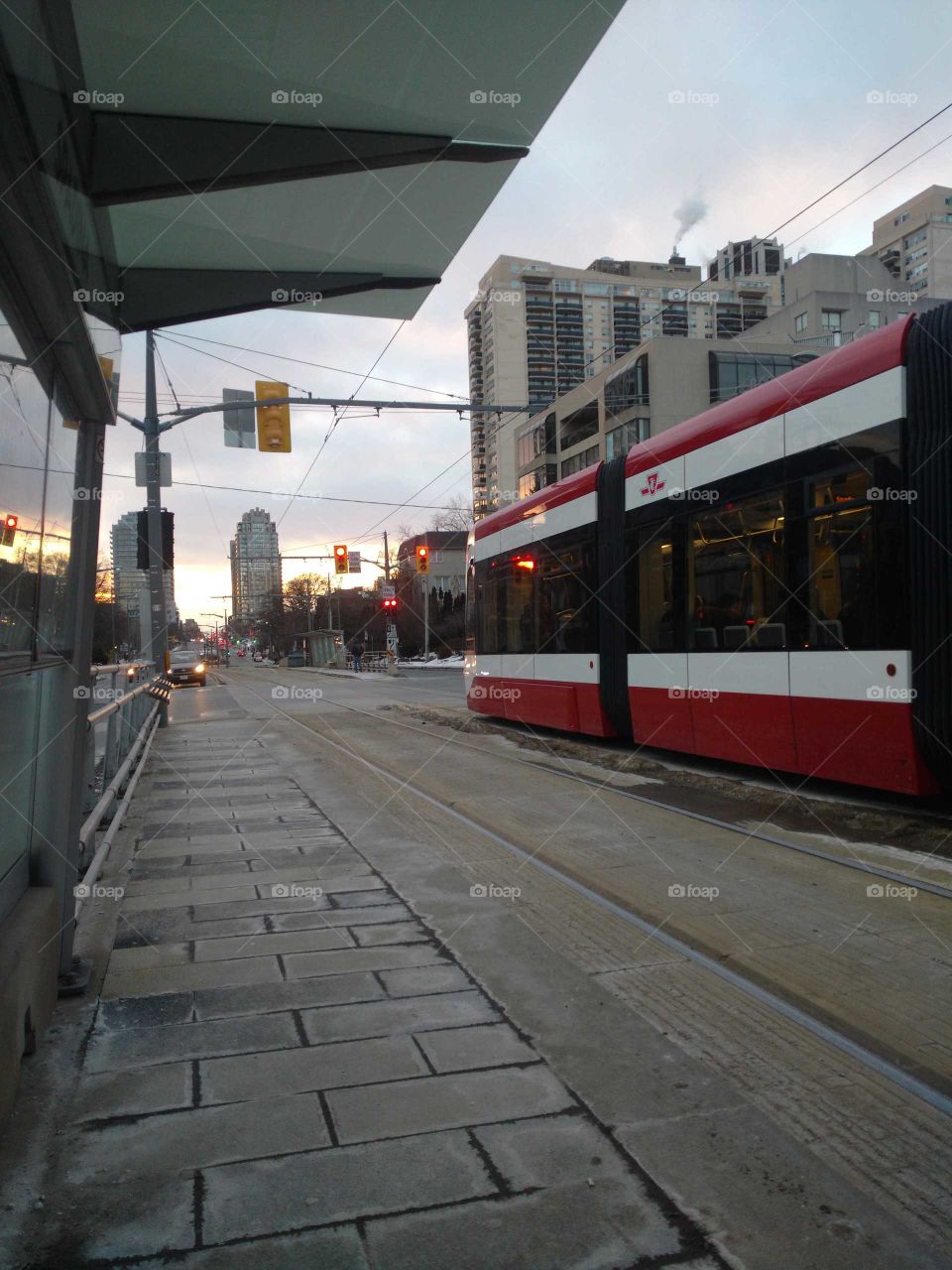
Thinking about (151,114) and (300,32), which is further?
(151,114)

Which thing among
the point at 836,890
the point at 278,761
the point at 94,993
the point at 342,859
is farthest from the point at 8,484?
the point at 278,761

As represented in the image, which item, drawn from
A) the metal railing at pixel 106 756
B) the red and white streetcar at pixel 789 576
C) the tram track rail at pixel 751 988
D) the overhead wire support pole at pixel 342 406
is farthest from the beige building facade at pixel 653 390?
the tram track rail at pixel 751 988

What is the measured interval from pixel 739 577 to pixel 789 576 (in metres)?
0.78

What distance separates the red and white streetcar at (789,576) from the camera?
6883 mm

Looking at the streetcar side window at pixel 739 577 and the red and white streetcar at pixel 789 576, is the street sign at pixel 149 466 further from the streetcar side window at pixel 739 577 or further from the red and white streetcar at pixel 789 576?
the streetcar side window at pixel 739 577

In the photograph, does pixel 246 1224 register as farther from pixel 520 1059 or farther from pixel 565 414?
pixel 565 414

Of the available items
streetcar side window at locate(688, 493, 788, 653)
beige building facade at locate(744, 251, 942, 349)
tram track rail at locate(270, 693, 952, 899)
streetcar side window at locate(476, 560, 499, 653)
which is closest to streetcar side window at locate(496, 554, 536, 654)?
streetcar side window at locate(476, 560, 499, 653)

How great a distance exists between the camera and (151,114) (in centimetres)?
368

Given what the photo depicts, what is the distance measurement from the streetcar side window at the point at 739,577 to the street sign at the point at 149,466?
12027 mm

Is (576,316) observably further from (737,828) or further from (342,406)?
(737,828)

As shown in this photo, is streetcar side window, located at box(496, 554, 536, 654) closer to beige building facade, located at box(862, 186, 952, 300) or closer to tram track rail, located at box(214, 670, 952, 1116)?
tram track rail, located at box(214, 670, 952, 1116)

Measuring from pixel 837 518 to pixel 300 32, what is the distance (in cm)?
572

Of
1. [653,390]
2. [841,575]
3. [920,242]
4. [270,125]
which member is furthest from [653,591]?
[920,242]

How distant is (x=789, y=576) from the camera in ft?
27.1
